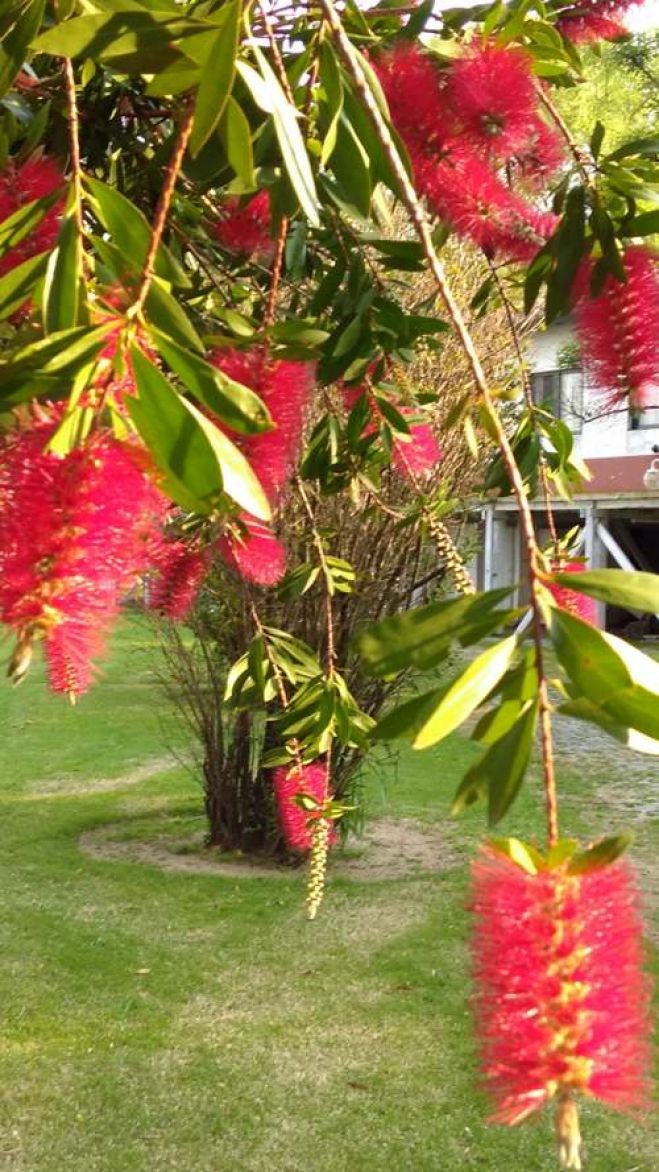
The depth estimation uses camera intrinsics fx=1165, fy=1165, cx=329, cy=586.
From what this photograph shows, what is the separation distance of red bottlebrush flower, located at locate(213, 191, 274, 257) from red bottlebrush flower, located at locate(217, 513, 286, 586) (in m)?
0.27

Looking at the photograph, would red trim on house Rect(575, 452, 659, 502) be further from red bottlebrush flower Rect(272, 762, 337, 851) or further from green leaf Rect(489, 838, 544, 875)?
green leaf Rect(489, 838, 544, 875)

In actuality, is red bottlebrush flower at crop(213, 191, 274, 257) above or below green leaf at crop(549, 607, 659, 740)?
above

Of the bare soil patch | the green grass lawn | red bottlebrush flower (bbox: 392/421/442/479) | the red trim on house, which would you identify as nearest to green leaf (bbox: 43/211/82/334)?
red bottlebrush flower (bbox: 392/421/442/479)

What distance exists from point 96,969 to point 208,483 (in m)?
3.47

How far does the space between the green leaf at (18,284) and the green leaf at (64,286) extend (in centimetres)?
7

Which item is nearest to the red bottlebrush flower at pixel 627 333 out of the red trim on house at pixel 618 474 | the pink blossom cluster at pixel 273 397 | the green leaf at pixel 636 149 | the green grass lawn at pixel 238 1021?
the green leaf at pixel 636 149

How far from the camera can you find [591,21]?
3.87ft

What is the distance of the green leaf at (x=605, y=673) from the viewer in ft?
1.56

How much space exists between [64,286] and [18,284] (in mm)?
103

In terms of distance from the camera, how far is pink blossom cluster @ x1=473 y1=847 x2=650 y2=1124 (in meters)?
0.44

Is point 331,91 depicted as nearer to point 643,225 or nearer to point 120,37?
point 120,37

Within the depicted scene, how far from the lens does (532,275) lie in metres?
1.01

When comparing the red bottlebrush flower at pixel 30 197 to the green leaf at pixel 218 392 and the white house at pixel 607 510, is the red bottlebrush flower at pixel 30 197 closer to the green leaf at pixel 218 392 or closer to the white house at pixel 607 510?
the green leaf at pixel 218 392

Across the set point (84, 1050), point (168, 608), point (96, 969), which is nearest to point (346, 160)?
point (168, 608)
